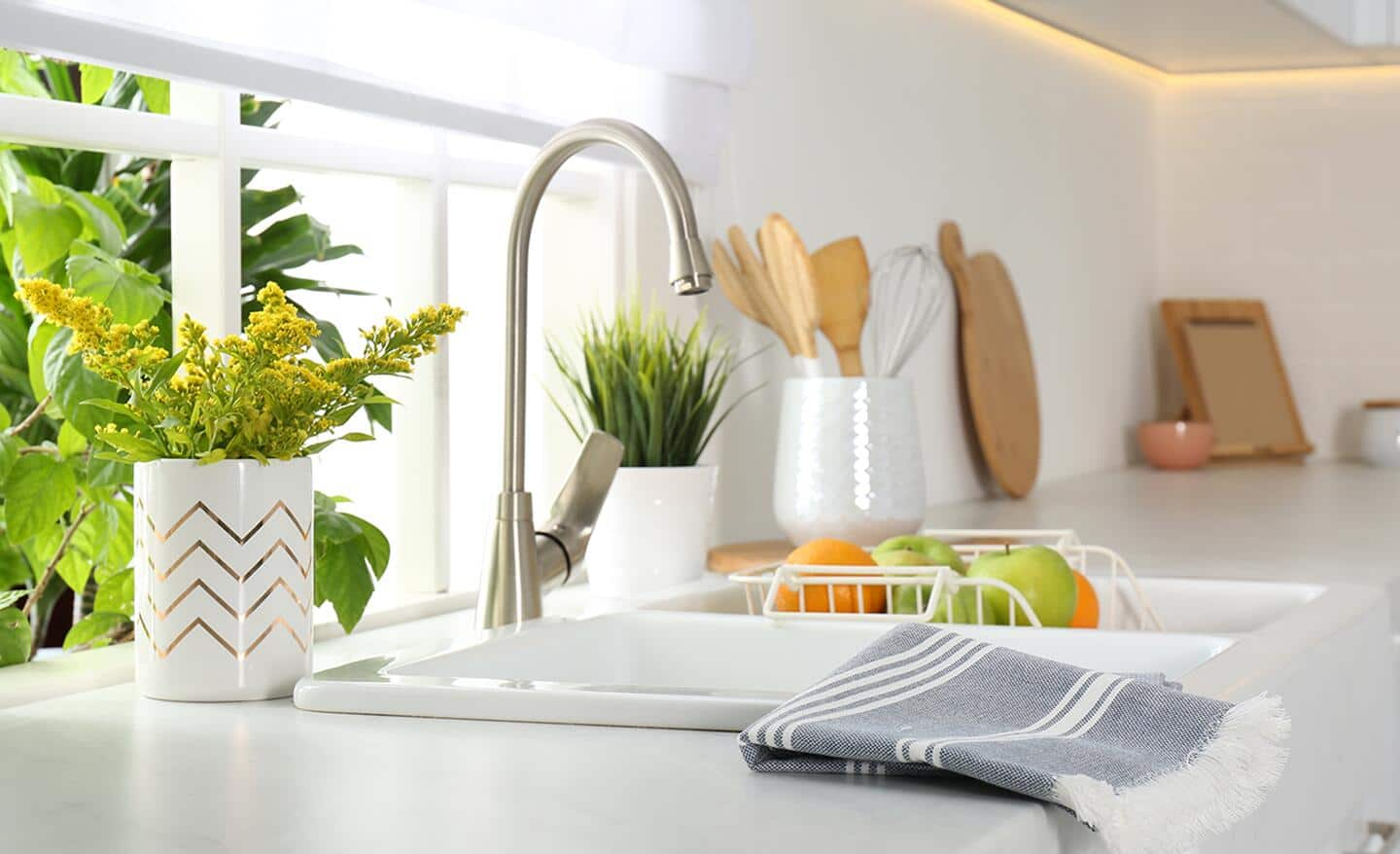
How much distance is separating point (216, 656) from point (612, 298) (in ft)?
2.89

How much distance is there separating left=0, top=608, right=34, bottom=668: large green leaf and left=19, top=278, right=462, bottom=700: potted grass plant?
0.21 metres

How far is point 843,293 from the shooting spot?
1.66m

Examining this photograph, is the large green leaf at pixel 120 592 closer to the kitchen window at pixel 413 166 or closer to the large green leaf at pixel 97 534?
the large green leaf at pixel 97 534

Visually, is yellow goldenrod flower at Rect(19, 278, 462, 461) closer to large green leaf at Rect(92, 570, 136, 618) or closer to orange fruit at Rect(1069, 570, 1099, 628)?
large green leaf at Rect(92, 570, 136, 618)

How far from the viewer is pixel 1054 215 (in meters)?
2.90

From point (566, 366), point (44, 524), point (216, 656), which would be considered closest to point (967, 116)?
point (566, 366)

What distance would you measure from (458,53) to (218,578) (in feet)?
2.08

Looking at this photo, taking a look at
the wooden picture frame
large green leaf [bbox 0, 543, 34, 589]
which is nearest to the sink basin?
large green leaf [bbox 0, 543, 34, 589]

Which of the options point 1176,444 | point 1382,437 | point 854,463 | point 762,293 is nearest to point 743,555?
point 854,463

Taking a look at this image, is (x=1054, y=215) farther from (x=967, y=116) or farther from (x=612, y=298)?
(x=612, y=298)

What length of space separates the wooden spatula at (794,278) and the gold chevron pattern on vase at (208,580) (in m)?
0.81

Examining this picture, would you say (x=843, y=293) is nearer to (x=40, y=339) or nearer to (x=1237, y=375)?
(x=40, y=339)

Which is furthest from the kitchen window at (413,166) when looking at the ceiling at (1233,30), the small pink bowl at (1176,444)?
the small pink bowl at (1176,444)

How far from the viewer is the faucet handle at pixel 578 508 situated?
3.73 feet
